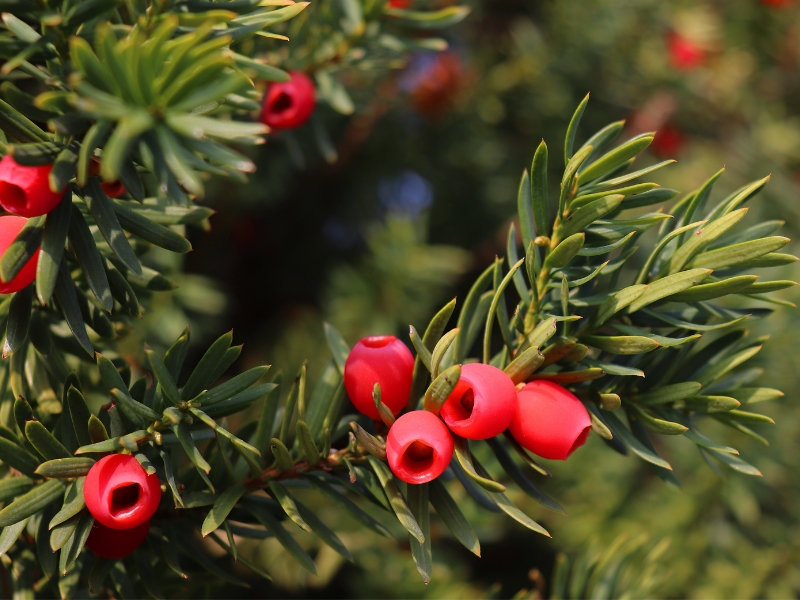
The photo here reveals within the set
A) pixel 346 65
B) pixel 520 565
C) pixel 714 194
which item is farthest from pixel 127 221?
pixel 714 194

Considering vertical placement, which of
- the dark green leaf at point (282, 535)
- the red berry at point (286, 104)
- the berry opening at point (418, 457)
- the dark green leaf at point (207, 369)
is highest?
the red berry at point (286, 104)

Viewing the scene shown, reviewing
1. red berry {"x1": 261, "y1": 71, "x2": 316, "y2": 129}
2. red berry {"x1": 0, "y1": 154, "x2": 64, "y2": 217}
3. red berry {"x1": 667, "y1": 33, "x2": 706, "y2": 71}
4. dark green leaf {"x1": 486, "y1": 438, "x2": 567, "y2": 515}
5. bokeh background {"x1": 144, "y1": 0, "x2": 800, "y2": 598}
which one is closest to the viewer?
red berry {"x1": 0, "y1": 154, "x2": 64, "y2": 217}

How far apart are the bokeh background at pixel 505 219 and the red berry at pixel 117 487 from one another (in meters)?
0.66

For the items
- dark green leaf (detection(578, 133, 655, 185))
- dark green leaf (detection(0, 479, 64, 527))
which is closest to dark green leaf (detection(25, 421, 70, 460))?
dark green leaf (detection(0, 479, 64, 527))

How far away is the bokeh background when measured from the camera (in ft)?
4.27

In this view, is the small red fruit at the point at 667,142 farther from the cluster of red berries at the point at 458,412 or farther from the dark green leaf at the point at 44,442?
the dark green leaf at the point at 44,442

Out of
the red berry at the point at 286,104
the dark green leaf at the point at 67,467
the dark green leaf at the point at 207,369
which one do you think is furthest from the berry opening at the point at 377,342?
the red berry at the point at 286,104

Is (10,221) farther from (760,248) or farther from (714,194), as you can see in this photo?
(714,194)

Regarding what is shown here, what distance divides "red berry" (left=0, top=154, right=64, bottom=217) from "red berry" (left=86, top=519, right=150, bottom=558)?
0.79ft

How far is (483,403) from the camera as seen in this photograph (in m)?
0.44

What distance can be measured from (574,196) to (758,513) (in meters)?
1.28

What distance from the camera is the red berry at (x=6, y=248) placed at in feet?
1.41

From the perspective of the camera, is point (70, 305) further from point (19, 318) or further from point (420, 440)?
point (420, 440)

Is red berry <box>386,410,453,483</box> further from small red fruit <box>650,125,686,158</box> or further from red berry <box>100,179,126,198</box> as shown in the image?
small red fruit <box>650,125,686,158</box>
